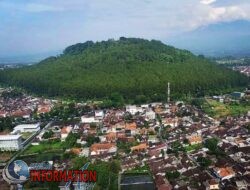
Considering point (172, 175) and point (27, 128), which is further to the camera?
point (27, 128)

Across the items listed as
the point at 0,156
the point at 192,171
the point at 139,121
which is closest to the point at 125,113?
the point at 139,121

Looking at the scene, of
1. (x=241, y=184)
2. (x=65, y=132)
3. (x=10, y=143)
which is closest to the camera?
(x=241, y=184)

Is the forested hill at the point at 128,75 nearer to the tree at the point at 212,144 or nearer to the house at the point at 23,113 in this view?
the house at the point at 23,113

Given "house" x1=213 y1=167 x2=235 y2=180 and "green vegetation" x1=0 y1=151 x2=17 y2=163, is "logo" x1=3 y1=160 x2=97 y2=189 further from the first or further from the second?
"green vegetation" x1=0 y1=151 x2=17 y2=163

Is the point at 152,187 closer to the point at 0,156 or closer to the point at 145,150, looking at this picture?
the point at 145,150

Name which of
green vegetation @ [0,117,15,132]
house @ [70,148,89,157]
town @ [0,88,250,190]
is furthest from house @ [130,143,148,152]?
green vegetation @ [0,117,15,132]

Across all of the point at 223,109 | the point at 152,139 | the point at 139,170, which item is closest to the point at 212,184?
the point at 139,170

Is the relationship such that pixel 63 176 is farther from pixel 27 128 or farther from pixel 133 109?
pixel 133 109

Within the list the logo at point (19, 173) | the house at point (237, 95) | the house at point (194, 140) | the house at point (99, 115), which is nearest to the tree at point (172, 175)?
the house at point (194, 140)
